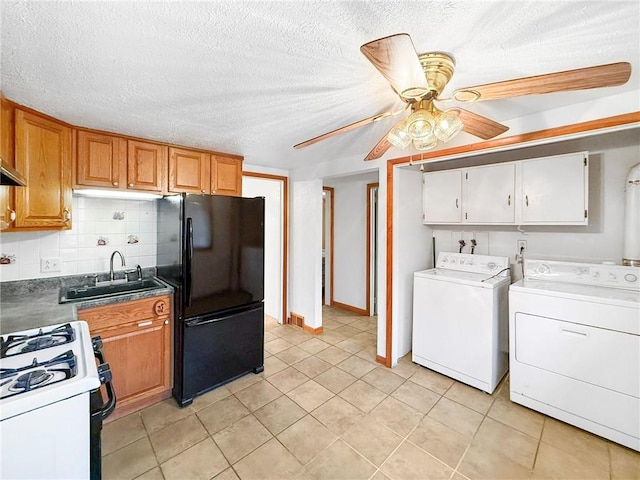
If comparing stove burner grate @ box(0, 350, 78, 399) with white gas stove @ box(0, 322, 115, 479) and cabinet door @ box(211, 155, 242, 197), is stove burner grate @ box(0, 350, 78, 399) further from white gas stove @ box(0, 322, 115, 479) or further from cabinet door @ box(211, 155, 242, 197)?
cabinet door @ box(211, 155, 242, 197)

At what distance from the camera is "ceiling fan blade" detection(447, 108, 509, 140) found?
137 centimetres

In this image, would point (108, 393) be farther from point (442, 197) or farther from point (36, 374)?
point (442, 197)

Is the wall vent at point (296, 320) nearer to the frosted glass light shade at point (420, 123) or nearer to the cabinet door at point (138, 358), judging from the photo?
the cabinet door at point (138, 358)

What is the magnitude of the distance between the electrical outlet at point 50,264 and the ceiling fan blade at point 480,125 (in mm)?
2968

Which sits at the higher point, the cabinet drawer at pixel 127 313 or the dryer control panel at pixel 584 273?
the dryer control panel at pixel 584 273

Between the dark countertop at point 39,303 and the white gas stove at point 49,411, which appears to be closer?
the white gas stove at point 49,411

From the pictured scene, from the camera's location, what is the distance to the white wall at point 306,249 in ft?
11.8

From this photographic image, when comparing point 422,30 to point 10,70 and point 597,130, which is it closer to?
point 597,130

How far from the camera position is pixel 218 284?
2.37 m

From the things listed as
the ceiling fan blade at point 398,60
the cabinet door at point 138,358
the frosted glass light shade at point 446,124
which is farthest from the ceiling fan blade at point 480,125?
the cabinet door at point 138,358

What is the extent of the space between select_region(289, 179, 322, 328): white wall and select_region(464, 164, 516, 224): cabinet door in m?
1.69

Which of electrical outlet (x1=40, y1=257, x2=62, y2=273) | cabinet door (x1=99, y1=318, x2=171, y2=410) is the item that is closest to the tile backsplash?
electrical outlet (x1=40, y1=257, x2=62, y2=273)

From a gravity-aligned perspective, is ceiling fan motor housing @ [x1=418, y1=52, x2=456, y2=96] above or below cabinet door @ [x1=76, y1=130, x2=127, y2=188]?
above

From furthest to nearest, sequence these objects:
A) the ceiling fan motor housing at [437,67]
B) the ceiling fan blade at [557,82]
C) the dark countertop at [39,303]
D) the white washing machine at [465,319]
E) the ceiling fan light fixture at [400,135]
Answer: the white washing machine at [465,319]
the dark countertop at [39,303]
the ceiling fan light fixture at [400,135]
the ceiling fan motor housing at [437,67]
the ceiling fan blade at [557,82]
